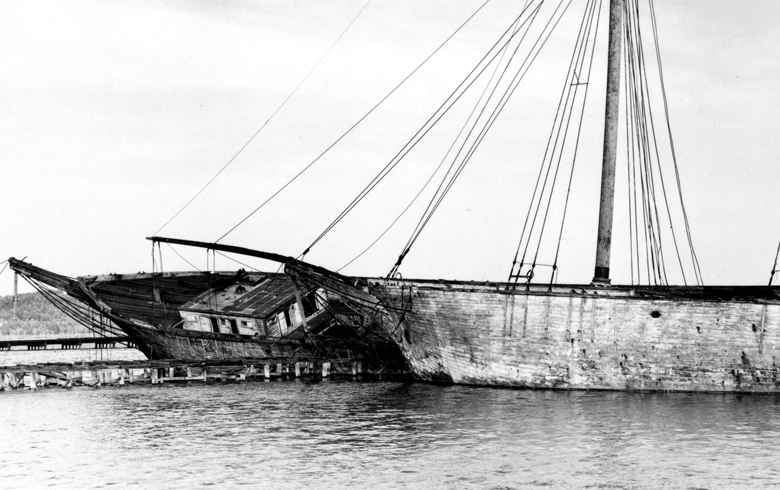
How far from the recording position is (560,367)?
28.6 m

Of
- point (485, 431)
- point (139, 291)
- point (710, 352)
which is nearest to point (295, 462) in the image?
point (485, 431)

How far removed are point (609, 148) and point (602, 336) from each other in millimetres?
6766

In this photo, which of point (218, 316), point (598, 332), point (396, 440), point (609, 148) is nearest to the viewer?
point (396, 440)

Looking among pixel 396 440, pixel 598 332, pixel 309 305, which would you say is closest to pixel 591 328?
pixel 598 332

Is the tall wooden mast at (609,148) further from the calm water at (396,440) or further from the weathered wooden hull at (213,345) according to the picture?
the weathered wooden hull at (213,345)

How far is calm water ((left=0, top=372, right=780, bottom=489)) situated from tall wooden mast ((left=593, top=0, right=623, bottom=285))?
4950 mm

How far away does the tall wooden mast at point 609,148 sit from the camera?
101 ft

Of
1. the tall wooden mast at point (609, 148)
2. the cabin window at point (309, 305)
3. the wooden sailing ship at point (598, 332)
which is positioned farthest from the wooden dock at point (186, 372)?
the tall wooden mast at point (609, 148)

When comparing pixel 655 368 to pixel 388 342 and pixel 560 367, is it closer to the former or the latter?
pixel 560 367

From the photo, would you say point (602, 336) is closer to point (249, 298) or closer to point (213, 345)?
point (213, 345)

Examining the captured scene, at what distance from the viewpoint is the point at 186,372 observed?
39500 millimetres

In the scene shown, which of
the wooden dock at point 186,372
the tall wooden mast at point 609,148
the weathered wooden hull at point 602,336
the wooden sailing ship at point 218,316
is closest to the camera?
the weathered wooden hull at point 602,336

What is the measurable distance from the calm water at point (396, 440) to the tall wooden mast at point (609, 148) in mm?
4950

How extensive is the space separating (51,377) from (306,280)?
11574mm
